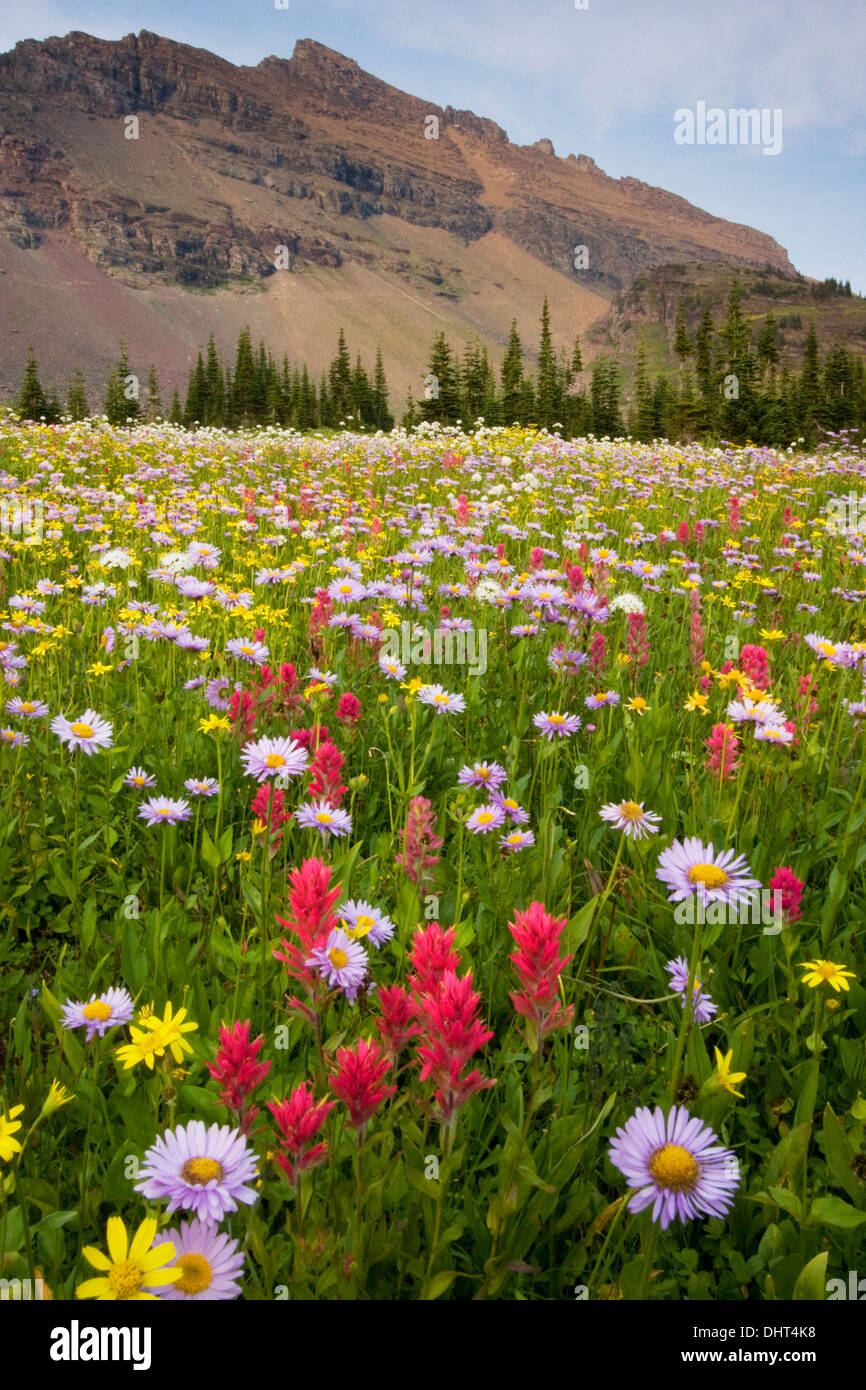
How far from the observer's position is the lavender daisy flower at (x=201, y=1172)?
3.61 ft

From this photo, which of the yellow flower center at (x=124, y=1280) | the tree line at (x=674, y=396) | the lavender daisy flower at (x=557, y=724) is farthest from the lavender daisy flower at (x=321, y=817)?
the tree line at (x=674, y=396)

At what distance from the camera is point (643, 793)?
313cm

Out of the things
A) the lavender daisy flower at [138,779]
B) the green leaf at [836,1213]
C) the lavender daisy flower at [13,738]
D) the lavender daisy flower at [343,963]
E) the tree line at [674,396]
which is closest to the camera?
the green leaf at [836,1213]

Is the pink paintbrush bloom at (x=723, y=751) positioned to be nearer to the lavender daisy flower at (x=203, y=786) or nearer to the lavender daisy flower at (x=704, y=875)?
the lavender daisy flower at (x=704, y=875)

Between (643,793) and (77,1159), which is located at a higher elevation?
(643,793)

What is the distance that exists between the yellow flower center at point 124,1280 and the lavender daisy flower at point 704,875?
1.11m

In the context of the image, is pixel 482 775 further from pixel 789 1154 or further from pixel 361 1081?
pixel 361 1081

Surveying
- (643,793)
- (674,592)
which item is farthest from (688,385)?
(643,793)

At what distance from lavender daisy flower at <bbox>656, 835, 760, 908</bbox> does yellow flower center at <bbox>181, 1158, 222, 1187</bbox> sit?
3.16 ft

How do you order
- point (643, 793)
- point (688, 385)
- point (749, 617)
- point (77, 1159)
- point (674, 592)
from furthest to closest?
point (688, 385), point (674, 592), point (749, 617), point (643, 793), point (77, 1159)

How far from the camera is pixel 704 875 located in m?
A: 1.62
